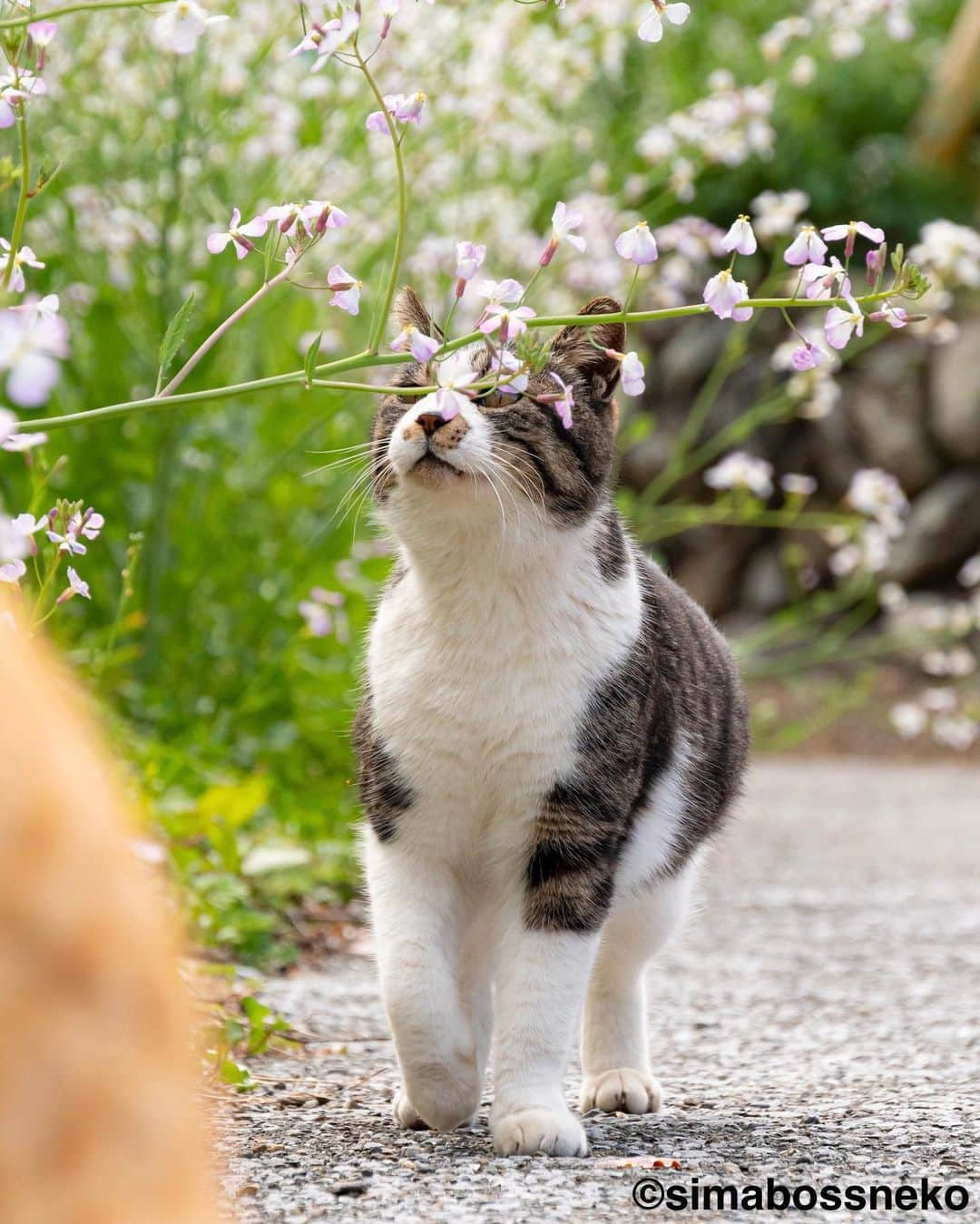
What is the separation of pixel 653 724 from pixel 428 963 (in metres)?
0.55

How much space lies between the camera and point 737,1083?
2.79 m

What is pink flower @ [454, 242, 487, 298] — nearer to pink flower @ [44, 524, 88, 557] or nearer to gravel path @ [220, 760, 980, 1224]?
pink flower @ [44, 524, 88, 557]

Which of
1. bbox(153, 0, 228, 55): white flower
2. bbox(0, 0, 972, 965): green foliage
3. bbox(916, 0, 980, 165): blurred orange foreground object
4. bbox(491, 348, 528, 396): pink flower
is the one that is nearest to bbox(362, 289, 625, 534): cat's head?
bbox(491, 348, 528, 396): pink flower

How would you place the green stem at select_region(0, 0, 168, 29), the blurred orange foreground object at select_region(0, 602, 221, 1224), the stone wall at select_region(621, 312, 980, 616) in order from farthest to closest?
the stone wall at select_region(621, 312, 980, 616) < the green stem at select_region(0, 0, 168, 29) < the blurred orange foreground object at select_region(0, 602, 221, 1224)

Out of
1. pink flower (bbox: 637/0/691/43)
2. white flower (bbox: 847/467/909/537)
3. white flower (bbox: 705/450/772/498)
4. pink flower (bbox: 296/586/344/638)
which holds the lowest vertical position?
pink flower (bbox: 296/586/344/638)

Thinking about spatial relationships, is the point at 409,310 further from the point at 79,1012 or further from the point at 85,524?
the point at 79,1012

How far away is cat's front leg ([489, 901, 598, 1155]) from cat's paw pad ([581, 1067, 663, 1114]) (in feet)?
1.05

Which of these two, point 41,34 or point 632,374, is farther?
point 632,374

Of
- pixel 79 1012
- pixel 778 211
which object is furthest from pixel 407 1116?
pixel 778 211

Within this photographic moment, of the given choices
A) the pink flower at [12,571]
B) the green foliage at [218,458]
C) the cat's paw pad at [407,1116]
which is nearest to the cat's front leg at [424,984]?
the cat's paw pad at [407,1116]

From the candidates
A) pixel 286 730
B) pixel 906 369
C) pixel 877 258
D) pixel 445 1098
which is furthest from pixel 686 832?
pixel 906 369

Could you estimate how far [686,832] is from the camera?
2.75 metres

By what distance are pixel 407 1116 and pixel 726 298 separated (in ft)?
4.43

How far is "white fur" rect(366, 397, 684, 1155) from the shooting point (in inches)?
91.4
